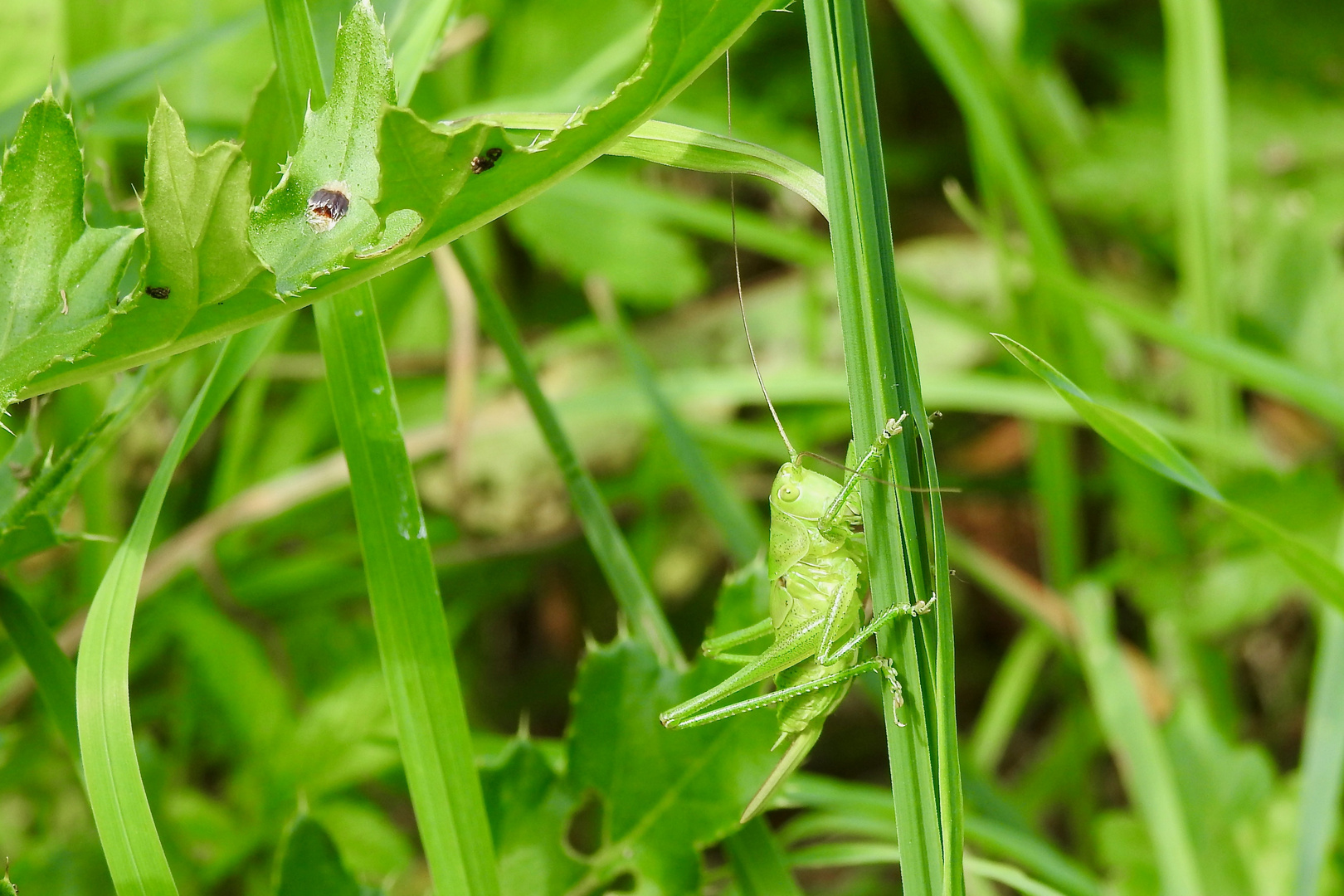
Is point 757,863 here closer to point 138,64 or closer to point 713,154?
point 713,154

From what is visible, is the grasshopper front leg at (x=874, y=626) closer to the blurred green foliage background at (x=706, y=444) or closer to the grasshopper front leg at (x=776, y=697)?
the grasshopper front leg at (x=776, y=697)

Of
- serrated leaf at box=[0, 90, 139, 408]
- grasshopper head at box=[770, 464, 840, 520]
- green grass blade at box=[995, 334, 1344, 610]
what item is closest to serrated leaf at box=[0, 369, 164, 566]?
serrated leaf at box=[0, 90, 139, 408]

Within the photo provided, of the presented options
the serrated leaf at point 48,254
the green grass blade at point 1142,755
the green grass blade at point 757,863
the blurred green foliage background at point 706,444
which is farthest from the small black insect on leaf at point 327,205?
the green grass blade at point 1142,755

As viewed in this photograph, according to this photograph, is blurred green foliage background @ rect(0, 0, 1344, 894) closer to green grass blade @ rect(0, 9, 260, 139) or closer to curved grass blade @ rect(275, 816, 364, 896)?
green grass blade @ rect(0, 9, 260, 139)

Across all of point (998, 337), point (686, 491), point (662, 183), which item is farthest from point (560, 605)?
point (998, 337)

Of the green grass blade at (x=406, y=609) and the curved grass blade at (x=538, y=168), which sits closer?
the curved grass blade at (x=538, y=168)

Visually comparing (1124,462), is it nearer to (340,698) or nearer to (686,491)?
(686,491)
